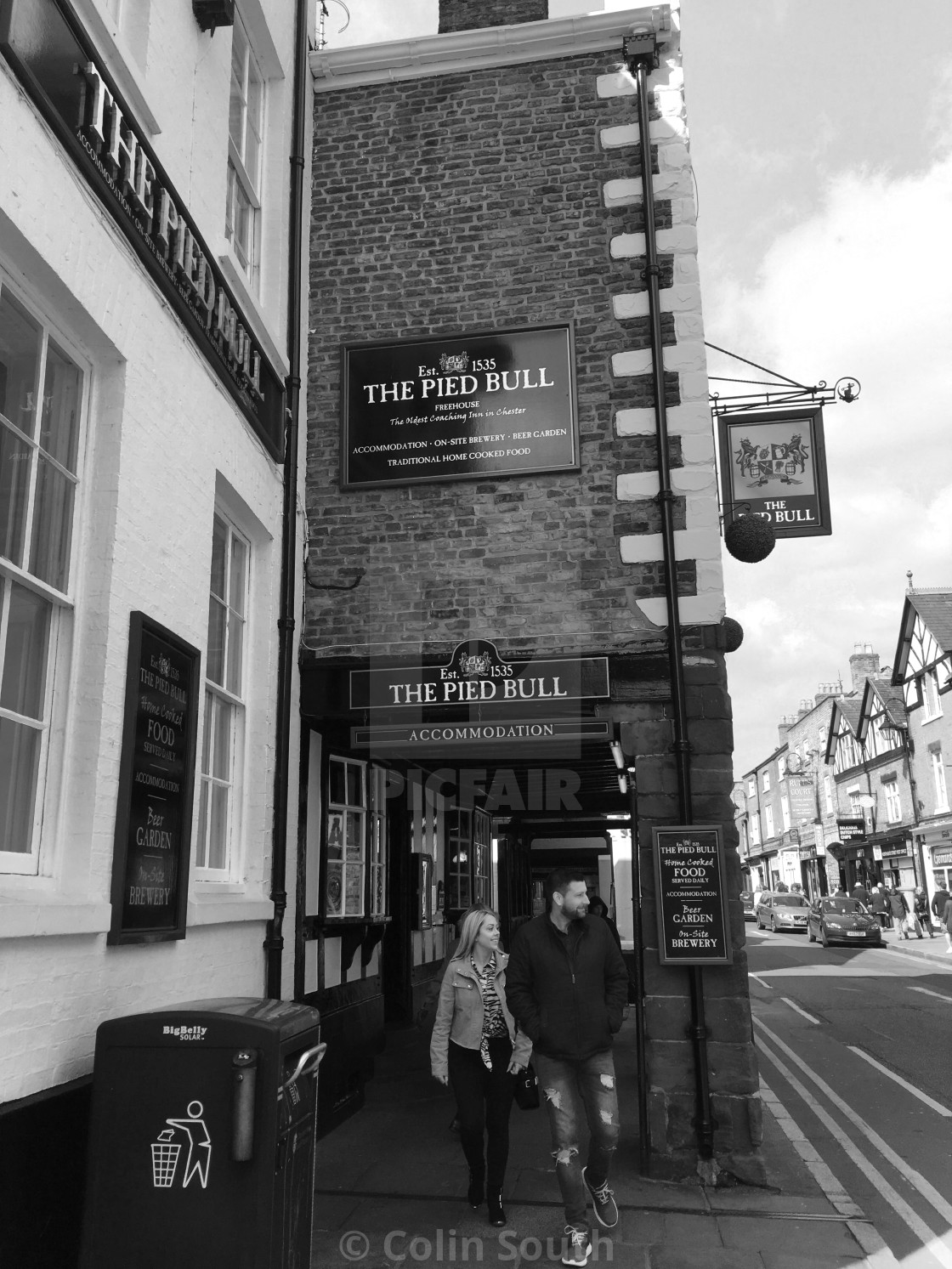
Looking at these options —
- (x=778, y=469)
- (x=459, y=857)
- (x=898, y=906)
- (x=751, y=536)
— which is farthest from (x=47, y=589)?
(x=898, y=906)

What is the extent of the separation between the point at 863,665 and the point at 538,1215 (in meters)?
48.3

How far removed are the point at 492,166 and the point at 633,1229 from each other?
7207 mm

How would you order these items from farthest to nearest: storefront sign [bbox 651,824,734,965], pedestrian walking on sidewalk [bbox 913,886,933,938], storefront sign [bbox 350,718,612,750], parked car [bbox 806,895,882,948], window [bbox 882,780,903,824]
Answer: window [bbox 882,780,903,824], pedestrian walking on sidewalk [bbox 913,886,933,938], parked car [bbox 806,895,882,948], storefront sign [bbox 350,718,612,750], storefront sign [bbox 651,824,734,965]

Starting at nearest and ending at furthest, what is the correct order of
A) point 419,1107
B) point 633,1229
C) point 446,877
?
point 633,1229 → point 419,1107 → point 446,877

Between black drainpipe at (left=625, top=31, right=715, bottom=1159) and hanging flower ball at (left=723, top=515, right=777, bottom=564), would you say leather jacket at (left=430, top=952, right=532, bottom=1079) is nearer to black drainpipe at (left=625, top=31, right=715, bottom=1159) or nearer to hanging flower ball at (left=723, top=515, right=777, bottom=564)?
black drainpipe at (left=625, top=31, right=715, bottom=1159)

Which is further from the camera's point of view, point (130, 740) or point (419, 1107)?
point (419, 1107)

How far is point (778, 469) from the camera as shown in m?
8.01

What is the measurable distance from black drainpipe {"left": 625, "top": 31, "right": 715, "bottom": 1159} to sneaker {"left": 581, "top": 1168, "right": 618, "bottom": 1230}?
1089mm

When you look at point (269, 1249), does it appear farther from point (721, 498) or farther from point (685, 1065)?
point (721, 498)

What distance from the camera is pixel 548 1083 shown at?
5109mm

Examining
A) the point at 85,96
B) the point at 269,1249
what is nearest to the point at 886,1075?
the point at 269,1249

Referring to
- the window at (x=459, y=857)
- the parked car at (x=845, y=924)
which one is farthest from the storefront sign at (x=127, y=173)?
the parked car at (x=845, y=924)

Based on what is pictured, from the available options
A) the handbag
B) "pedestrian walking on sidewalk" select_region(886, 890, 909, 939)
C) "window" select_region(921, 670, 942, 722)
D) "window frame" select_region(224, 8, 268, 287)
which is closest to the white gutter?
"window frame" select_region(224, 8, 268, 287)

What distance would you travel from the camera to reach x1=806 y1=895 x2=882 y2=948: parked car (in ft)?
92.8
